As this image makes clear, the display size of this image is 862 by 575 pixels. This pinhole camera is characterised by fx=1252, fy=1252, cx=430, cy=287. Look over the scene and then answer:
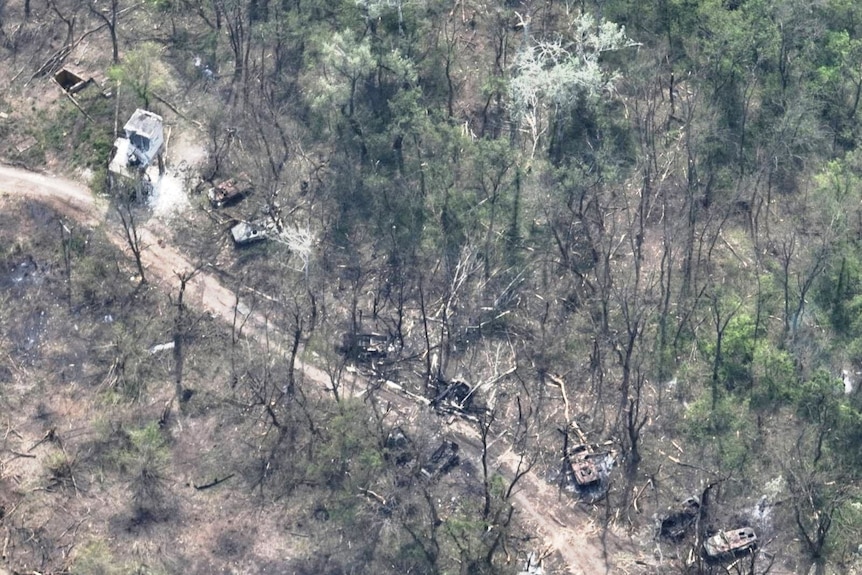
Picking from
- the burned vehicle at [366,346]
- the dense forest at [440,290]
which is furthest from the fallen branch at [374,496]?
the burned vehicle at [366,346]

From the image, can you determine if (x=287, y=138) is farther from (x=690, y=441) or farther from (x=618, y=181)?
(x=690, y=441)

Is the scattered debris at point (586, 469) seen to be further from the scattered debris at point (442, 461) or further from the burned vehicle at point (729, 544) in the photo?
the burned vehicle at point (729, 544)

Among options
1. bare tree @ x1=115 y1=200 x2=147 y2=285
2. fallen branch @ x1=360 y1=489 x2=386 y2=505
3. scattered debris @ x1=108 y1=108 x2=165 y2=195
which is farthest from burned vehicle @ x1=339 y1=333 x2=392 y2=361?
scattered debris @ x1=108 y1=108 x2=165 y2=195

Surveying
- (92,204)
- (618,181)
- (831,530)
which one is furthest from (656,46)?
(92,204)

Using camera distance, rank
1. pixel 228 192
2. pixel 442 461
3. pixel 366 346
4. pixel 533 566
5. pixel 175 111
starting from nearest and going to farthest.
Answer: pixel 533 566
pixel 442 461
pixel 366 346
pixel 228 192
pixel 175 111

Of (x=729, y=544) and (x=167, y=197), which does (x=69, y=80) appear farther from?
(x=729, y=544)

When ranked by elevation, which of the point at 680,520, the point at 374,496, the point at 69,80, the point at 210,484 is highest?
the point at 69,80

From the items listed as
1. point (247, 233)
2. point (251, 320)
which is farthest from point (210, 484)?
point (247, 233)
